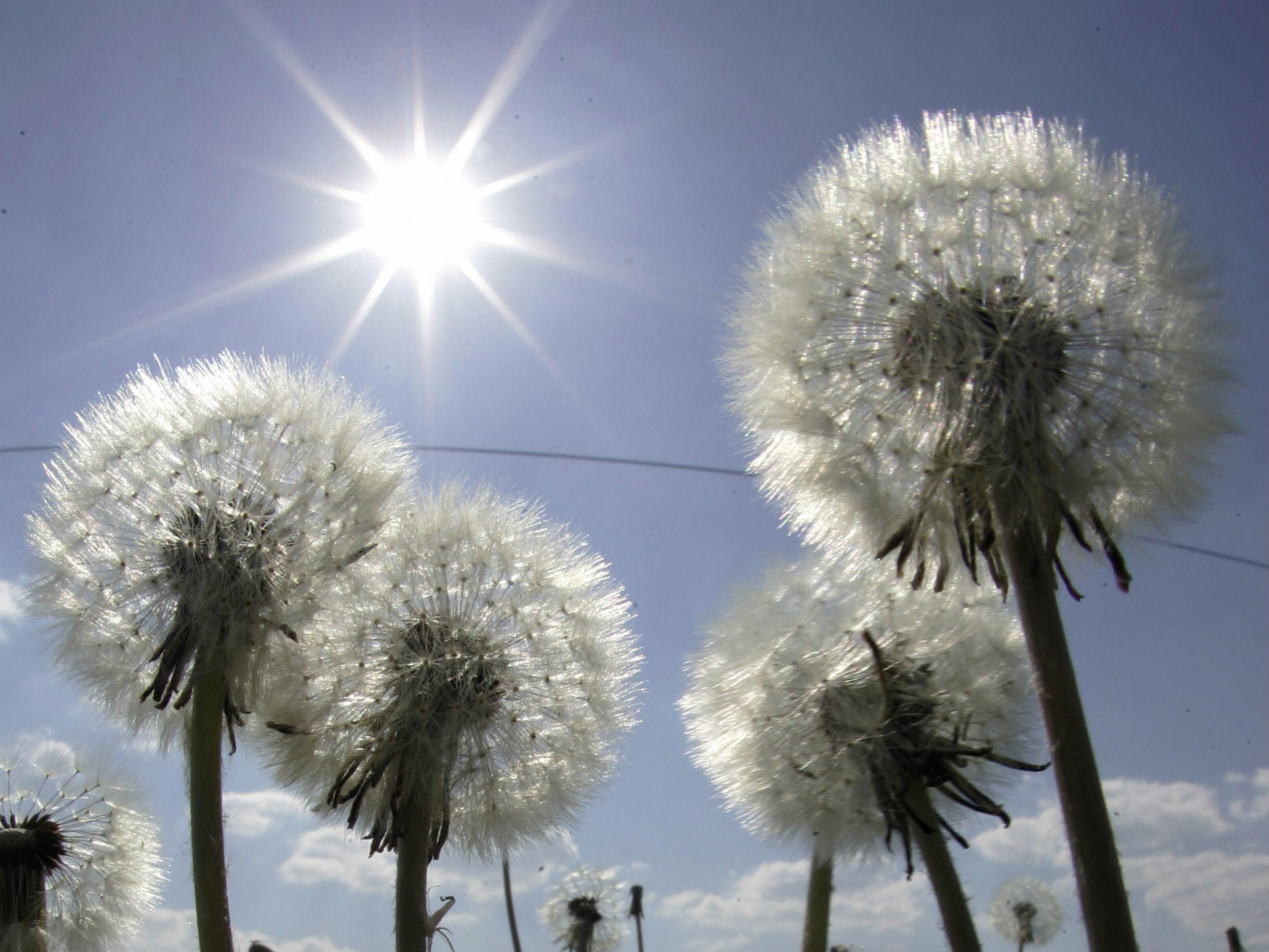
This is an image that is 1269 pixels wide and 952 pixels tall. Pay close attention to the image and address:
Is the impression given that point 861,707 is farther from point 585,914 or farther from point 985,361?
point 585,914

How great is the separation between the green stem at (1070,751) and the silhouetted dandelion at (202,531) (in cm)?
351

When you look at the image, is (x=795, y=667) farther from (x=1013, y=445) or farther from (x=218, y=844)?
(x=218, y=844)

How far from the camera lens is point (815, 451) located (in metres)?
5.38

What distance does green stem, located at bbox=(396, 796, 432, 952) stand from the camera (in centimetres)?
510

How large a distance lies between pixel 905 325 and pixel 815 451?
0.80m

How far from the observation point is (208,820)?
484 centimetres

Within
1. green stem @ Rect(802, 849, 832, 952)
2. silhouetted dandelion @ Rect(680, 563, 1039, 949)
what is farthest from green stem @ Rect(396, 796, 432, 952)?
green stem @ Rect(802, 849, 832, 952)

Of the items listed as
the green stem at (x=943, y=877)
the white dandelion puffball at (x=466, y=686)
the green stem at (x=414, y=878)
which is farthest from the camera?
the white dandelion puffball at (x=466, y=686)

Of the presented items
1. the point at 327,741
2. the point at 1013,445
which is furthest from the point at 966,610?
the point at 327,741

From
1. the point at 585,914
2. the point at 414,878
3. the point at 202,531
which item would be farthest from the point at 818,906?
the point at 585,914

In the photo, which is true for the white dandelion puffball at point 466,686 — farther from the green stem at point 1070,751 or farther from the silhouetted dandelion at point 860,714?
the green stem at point 1070,751

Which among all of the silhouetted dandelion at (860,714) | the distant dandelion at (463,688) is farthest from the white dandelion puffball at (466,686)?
the silhouetted dandelion at (860,714)

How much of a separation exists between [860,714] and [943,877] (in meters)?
0.88

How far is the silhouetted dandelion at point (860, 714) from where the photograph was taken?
520cm
